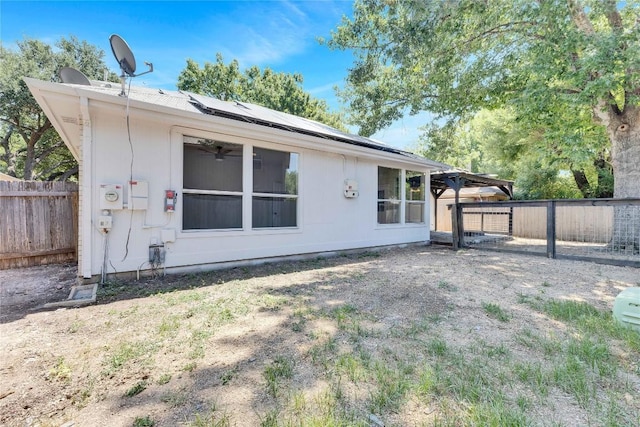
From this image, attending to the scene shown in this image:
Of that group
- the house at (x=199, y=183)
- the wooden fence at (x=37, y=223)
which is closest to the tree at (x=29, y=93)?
the house at (x=199, y=183)

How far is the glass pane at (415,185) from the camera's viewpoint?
8.82 metres

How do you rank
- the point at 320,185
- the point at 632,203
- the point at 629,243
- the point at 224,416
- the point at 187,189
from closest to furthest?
the point at 224,416, the point at 187,189, the point at 632,203, the point at 320,185, the point at 629,243

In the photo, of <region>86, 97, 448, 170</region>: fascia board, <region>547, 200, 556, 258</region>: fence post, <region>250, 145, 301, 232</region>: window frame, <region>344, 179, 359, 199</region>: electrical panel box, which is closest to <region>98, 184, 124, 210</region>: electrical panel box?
<region>86, 97, 448, 170</region>: fascia board

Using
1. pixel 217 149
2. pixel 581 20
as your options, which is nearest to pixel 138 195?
pixel 217 149

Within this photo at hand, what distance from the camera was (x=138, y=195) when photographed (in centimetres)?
426

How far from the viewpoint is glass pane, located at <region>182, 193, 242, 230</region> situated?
16.0ft

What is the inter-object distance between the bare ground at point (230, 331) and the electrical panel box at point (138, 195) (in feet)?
3.72

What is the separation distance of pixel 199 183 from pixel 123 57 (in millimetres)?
2050

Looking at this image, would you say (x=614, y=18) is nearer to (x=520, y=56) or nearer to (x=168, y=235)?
(x=520, y=56)

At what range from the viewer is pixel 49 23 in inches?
286

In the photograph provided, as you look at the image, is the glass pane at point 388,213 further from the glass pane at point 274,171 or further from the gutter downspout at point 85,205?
the gutter downspout at point 85,205

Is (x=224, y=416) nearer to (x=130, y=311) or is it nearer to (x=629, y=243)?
(x=130, y=311)

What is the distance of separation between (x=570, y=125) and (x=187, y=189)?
34.2ft

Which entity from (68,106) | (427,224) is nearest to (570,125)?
(427,224)
